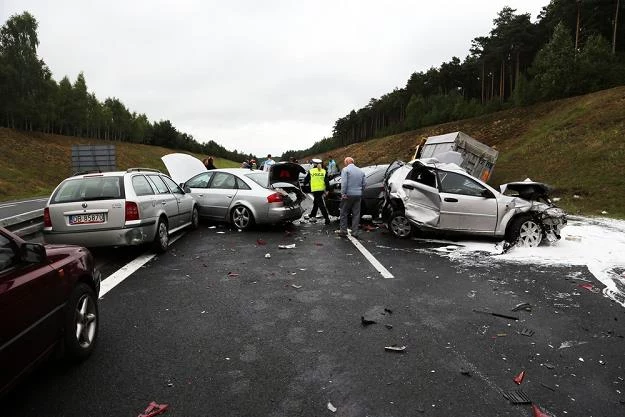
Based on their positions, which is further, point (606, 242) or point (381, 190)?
point (381, 190)

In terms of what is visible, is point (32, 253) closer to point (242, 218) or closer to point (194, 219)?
point (242, 218)

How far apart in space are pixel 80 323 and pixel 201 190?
7.78 meters

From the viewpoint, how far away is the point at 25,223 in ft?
23.2

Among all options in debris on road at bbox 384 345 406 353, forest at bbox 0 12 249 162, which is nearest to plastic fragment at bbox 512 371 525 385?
debris on road at bbox 384 345 406 353

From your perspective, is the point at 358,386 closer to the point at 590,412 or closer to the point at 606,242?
the point at 590,412

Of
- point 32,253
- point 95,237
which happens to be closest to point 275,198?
point 95,237

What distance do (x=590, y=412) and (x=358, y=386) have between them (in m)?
1.67

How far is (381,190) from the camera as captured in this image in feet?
39.5

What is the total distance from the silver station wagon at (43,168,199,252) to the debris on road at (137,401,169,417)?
458 centimetres

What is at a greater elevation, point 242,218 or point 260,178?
point 260,178

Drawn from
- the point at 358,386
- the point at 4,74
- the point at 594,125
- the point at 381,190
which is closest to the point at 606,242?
the point at 381,190

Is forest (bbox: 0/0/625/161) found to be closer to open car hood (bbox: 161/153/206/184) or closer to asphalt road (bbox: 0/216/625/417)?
Answer: open car hood (bbox: 161/153/206/184)

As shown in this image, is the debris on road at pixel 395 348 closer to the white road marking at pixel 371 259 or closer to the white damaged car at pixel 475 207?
the white road marking at pixel 371 259

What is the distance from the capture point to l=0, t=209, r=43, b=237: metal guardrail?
6571 millimetres
